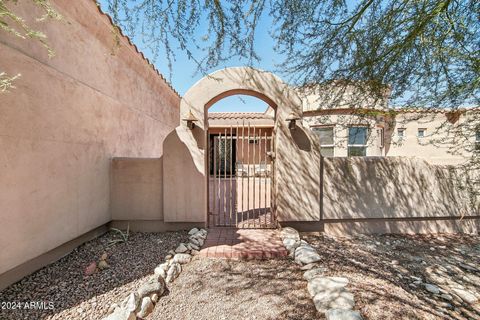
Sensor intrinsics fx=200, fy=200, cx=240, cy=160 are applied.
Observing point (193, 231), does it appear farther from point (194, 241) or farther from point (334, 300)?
point (334, 300)

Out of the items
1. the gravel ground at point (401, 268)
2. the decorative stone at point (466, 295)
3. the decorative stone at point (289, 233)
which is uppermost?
the decorative stone at point (289, 233)

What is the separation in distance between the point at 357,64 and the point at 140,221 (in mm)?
6005

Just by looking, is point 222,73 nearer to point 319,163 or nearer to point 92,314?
point 319,163

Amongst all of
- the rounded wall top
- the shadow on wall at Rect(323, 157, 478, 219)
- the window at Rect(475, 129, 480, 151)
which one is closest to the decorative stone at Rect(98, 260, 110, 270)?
the rounded wall top

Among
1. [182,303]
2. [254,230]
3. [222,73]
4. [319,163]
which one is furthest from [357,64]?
[182,303]

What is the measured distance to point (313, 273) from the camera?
10.5ft

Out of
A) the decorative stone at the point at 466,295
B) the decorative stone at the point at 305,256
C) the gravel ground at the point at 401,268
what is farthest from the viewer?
the decorative stone at the point at 305,256

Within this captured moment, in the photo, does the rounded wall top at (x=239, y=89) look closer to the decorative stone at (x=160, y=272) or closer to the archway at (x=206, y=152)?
the archway at (x=206, y=152)

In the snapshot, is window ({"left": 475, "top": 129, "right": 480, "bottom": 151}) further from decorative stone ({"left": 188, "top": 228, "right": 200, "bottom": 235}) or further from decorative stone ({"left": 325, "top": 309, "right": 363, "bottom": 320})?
decorative stone ({"left": 188, "top": 228, "right": 200, "bottom": 235})

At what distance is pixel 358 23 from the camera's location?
3.96 metres

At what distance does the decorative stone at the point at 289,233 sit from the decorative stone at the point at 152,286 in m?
2.56

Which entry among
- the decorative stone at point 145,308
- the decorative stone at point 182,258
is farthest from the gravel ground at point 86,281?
the decorative stone at point 145,308

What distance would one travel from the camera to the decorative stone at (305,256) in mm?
3530

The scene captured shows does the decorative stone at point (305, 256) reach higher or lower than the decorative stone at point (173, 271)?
higher
